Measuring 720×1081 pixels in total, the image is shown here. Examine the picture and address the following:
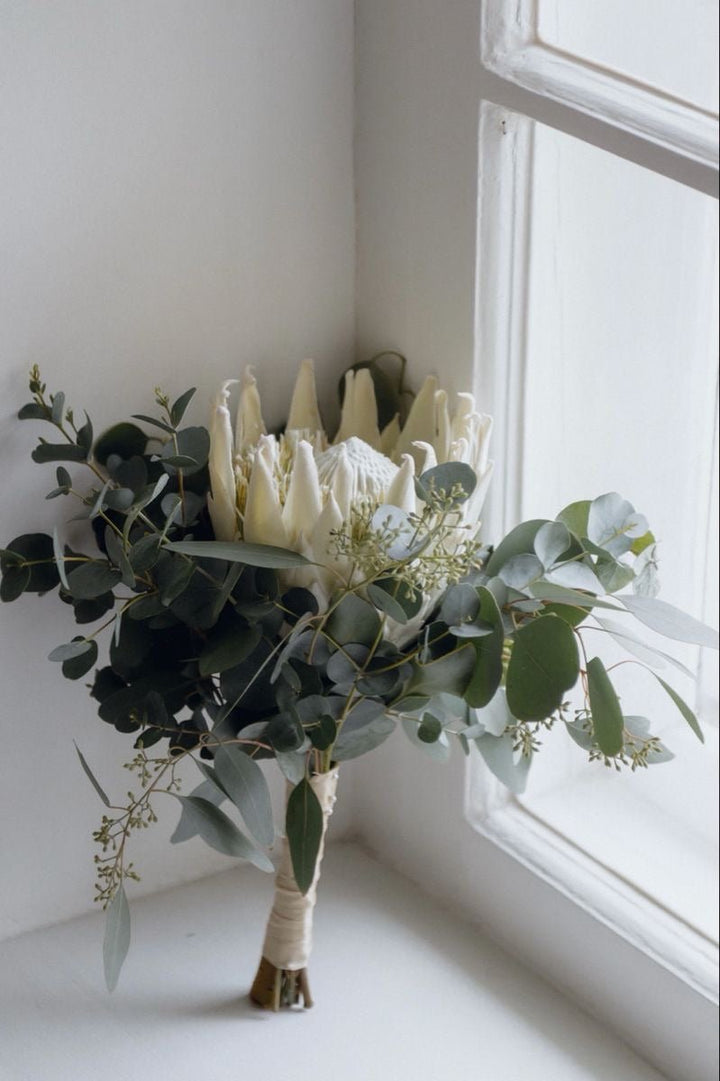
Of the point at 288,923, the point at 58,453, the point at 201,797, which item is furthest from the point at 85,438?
the point at 288,923

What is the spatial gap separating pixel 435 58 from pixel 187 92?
0.16 m

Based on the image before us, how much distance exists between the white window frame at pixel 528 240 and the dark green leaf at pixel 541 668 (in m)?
0.20

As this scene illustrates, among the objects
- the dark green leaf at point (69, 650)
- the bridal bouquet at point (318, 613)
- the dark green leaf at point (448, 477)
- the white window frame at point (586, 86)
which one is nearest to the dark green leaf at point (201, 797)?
the bridal bouquet at point (318, 613)

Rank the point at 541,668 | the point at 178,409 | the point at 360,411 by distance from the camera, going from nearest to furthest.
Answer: the point at 541,668
the point at 178,409
the point at 360,411

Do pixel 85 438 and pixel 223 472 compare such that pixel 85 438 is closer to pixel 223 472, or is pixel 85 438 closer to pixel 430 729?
pixel 223 472

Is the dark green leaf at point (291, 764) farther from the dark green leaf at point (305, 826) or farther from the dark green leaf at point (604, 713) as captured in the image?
the dark green leaf at point (604, 713)

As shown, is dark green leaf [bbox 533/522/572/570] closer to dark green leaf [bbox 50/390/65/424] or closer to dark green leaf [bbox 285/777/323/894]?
dark green leaf [bbox 285/777/323/894]

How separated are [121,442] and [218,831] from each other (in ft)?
0.89

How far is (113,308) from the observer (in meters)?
0.82

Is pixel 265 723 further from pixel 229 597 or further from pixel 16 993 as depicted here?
pixel 16 993

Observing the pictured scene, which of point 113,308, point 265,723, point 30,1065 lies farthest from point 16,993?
point 113,308

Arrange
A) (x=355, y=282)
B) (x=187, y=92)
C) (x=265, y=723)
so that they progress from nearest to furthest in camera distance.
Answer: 1. (x=265, y=723)
2. (x=187, y=92)
3. (x=355, y=282)

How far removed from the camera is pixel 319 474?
30.1 inches

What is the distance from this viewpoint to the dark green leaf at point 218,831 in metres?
0.69
